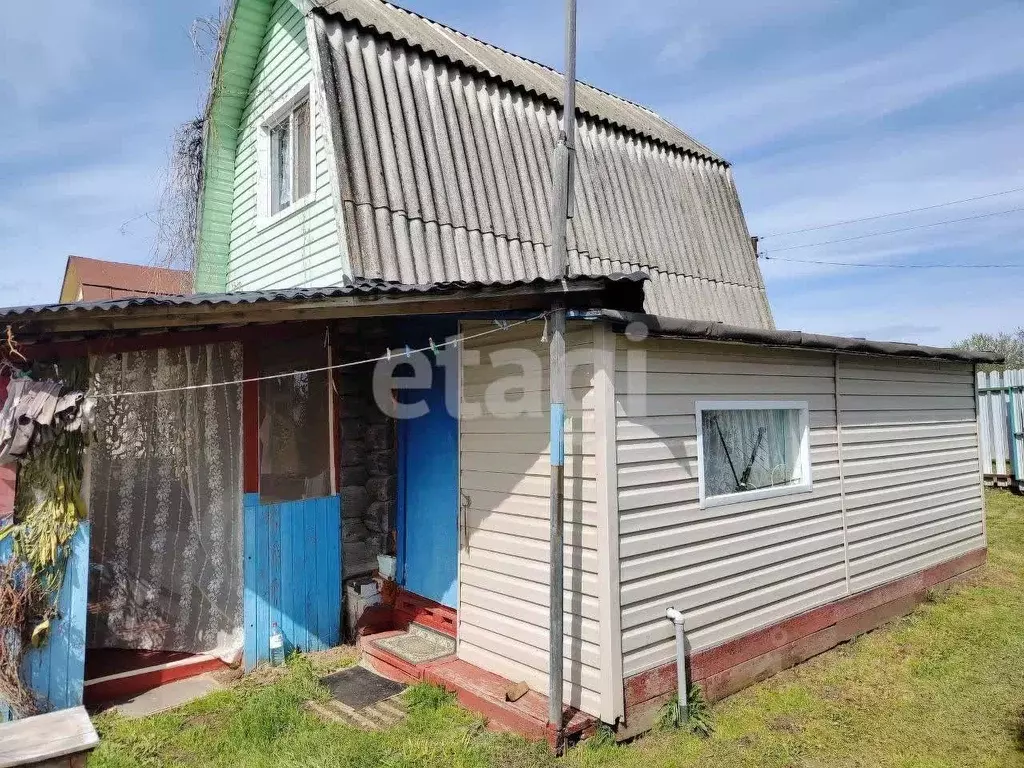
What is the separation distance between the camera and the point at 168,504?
4.82 m

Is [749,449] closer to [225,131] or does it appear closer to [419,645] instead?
[419,645]

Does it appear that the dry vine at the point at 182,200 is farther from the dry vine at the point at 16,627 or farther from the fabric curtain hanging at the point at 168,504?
the dry vine at the point at 16,627

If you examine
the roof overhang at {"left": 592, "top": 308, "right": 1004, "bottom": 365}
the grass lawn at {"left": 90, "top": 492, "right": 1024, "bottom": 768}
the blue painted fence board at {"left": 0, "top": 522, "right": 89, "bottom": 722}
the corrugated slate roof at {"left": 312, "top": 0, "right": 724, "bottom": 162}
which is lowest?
the grass lawn at {"left": 90, "top": 492, "right": 1024, "bottom": 768}

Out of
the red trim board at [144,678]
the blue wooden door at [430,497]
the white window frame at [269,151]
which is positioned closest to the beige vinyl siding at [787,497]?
the blue wooden door at [430,497]

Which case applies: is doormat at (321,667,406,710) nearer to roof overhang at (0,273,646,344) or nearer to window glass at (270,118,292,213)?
roof overhang at (0,273,646,344)

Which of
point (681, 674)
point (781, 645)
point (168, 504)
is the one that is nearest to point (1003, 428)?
point (781, 645)

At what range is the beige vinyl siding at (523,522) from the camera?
154 inches

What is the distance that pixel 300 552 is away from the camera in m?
5.26

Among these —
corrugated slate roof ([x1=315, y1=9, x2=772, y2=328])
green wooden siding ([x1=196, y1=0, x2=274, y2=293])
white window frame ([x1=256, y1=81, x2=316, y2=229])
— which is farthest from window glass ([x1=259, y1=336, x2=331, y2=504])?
green wooden siding ([x1=196, y1=0, x2=274, y2=293])

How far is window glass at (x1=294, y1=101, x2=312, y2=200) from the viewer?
6.70 metres

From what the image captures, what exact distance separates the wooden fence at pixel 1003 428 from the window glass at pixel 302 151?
11.5 metres

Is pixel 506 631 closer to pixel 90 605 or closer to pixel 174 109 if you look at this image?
pixel 90 605

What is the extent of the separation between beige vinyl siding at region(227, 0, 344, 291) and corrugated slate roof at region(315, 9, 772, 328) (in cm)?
44

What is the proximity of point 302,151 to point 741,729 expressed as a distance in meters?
6.73
